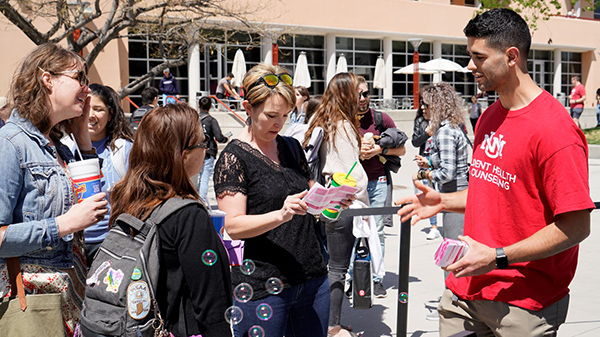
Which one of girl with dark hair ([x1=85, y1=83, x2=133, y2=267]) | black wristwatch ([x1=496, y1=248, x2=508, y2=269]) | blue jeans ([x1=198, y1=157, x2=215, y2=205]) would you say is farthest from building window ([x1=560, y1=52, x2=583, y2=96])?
black wristwatch ([x1=496, y1=248, x2=508, y2=269])

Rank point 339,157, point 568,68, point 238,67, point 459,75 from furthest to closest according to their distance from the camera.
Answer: point 568,68, point 459,75, point 238,67, point 339,157

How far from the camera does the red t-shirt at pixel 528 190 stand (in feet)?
7.59

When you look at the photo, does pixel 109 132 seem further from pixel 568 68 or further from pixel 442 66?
pixel 568 68

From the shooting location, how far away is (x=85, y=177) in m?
2.71

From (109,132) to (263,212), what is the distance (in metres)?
1.79

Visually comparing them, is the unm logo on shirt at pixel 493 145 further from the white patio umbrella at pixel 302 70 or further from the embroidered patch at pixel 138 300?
the white patio umbrella at pixel 302 70

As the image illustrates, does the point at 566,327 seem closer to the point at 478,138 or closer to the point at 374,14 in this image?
the point at 478,138

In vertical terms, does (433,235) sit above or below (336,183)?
below

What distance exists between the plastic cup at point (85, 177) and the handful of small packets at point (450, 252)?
1.55 meters

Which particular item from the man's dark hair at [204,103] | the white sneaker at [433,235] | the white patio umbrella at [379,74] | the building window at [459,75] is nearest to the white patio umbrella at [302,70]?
the white patio umbrella at [379,74]

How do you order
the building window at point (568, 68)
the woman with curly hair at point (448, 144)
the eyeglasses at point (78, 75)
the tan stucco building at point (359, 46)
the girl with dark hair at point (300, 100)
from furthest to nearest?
the building window at point (568, 68) < the tan stucco building at point (359, 46) < the girl with dark hair at point (300, 100) < the woman with curly hair at point (448, 144) < the eyeglasses at point (78, 75)

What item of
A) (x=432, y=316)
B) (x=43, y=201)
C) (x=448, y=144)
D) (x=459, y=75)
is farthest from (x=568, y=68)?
(x=43, y=201)

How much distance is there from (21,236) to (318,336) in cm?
152

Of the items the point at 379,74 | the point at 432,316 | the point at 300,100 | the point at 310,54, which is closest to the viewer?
the point at 432,316
